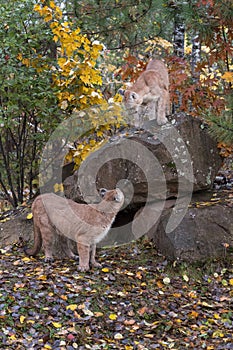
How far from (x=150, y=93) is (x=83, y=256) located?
3198 millimetres

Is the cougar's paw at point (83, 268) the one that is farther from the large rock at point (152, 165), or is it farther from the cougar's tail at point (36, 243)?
the large rock at point (152, 165)

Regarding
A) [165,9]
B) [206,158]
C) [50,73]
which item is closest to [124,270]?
[206,158]

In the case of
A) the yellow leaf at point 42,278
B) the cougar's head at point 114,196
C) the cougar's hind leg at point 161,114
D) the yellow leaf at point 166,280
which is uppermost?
the cougar's hind leg at point 161,114

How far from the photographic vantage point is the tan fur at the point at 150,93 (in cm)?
923

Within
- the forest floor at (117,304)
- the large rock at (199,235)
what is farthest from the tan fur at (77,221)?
the large rock at (199,235)

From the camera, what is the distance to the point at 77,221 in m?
7.72

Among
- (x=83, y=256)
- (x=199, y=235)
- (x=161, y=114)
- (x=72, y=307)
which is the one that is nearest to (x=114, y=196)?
(x=83, y=256)

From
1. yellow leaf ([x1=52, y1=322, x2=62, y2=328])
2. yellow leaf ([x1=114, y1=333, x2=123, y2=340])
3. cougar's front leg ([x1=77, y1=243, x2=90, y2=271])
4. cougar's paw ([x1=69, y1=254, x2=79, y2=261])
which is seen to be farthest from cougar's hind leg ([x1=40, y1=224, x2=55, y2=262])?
yellow leaf ([x1=114, y1=333, x2=123, y2=340])

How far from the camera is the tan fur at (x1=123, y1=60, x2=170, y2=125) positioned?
30.3 feet

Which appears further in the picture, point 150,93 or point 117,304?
point 150,93

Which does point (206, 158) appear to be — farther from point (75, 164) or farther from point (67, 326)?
point (67, 326)

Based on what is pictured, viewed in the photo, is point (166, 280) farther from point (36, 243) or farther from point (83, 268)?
point (36, 243)

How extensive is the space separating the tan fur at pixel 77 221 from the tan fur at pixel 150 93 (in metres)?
2.03

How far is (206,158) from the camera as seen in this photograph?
902 centimetres
